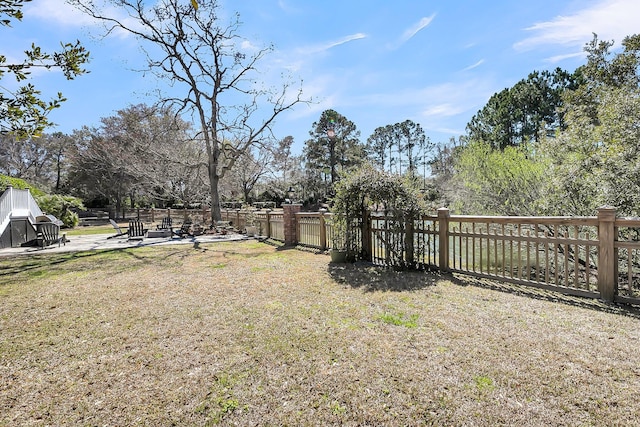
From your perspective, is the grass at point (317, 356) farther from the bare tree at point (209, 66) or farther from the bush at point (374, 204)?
the bare tree at point (209, 66)

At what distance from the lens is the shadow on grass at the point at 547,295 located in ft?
12.1

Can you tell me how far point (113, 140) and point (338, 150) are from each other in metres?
20.9

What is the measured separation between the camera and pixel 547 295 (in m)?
4.32

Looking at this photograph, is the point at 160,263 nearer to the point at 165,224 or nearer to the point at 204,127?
the point at 165,224

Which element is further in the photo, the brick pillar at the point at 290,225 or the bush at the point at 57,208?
the bush at the point at 57,208

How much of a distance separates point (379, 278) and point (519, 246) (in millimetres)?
2216

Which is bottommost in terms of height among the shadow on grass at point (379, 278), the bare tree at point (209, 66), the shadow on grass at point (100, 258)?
the shadow on grass at point (379, 278)

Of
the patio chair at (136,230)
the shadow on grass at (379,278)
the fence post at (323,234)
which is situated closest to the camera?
the shadow on grass at (379,278)

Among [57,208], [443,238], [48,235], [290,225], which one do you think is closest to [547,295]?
[443,238]

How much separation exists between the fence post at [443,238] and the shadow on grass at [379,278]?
30cm

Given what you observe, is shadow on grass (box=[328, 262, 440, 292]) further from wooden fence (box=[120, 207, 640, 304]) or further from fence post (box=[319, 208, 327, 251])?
fence post (box=[319, 208, 327, 251])

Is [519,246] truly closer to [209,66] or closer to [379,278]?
[379,278]

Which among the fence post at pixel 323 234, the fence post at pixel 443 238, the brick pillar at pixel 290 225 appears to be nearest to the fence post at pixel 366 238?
the fence post at pixel 443 238

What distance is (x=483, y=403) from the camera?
201 cm
